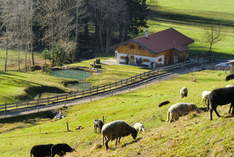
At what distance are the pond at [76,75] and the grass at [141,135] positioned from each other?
11.3 metres

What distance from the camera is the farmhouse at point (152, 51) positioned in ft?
269

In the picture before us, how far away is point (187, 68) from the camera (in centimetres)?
8188

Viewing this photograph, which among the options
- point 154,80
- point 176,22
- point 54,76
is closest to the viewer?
point 154,80

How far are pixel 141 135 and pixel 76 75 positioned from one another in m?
51.5

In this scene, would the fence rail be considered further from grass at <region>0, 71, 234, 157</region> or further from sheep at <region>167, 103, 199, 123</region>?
sheep at <region>167, 103, 199, 123</region>

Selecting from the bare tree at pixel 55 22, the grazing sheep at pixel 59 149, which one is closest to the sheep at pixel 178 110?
the grazing sheep at pixel 59 149

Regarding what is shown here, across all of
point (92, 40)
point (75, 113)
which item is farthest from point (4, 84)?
point (92, 40)

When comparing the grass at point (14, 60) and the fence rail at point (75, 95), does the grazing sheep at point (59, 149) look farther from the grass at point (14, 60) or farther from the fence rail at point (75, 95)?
the grass at point (14, 60)

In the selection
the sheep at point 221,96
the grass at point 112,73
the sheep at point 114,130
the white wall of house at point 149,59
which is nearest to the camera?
the sheep at point 221,96

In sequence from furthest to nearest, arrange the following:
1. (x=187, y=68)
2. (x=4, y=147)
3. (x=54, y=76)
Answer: (x=187, y=68) < (x=54, y=76) < (x=4, y=147)

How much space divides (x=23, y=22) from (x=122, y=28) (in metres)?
38.4

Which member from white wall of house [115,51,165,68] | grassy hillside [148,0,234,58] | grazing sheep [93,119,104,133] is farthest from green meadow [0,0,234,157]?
grassy hillside [148,0,234,58]

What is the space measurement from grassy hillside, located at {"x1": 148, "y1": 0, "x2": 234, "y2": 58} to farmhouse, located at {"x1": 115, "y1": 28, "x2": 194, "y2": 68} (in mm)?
16268

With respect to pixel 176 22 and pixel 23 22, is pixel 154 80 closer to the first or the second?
pixel 23 22
